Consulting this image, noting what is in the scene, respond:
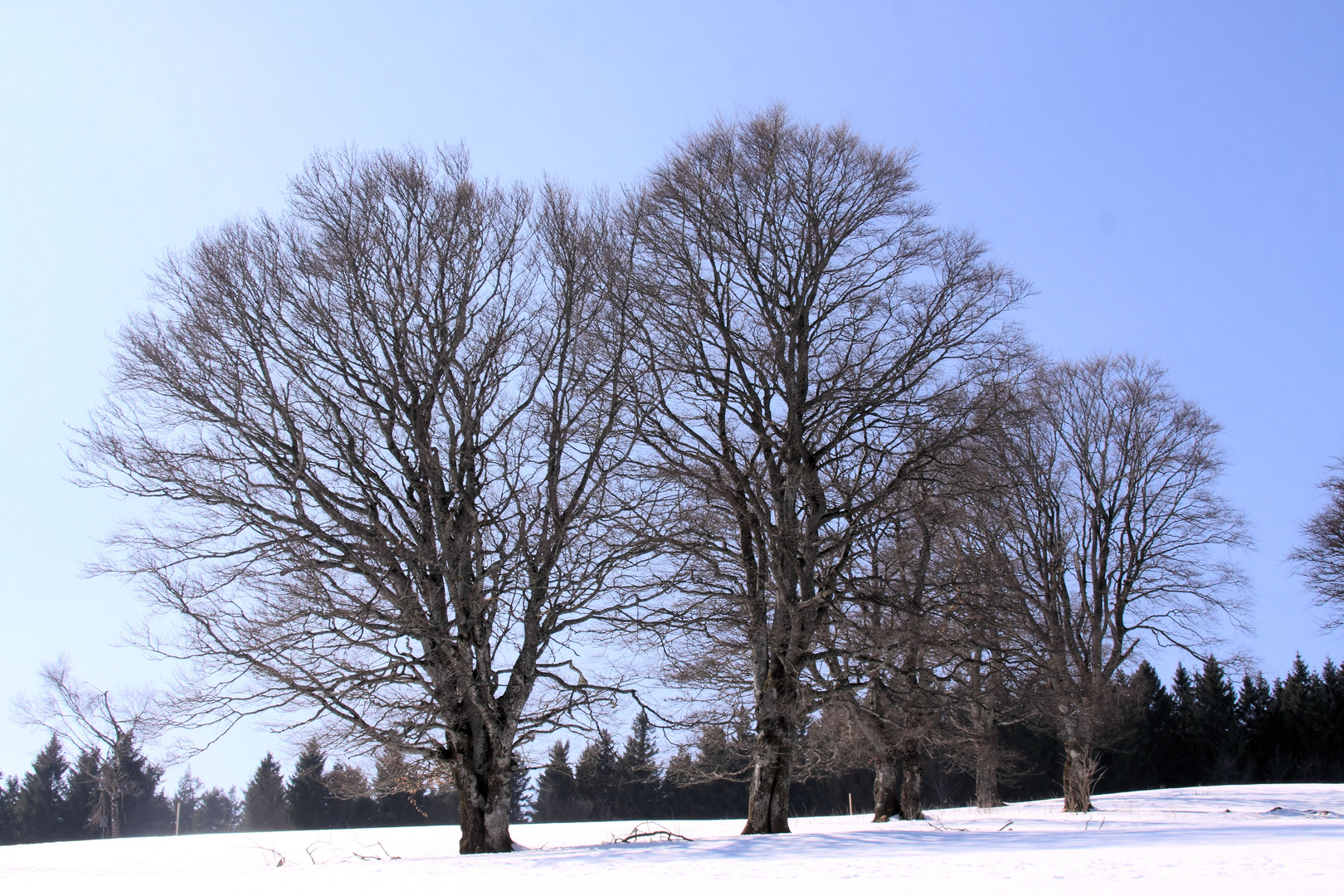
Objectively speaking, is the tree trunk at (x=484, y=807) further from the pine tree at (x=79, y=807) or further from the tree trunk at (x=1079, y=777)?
the pine tree at (x=79, y=807)

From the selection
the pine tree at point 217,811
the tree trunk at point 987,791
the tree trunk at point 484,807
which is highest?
the tree trunk at point 484,807

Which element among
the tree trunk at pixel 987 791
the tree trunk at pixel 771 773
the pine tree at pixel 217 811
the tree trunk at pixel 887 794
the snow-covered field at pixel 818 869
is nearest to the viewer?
the snow-covered field at pixel 818 869

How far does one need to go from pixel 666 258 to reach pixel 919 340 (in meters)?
3.82

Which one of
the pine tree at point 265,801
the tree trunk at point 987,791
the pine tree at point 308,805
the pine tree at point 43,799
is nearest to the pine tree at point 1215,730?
the tree trunk at point 987,791

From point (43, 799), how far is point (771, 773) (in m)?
49.5

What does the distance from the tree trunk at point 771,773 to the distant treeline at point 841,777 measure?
27.6m

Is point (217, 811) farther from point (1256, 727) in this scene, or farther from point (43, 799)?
point (1256, 727)

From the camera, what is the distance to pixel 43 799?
46156mm

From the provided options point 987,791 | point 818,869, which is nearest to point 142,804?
point 987,791

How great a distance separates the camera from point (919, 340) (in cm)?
1291

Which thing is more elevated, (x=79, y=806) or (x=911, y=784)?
(x=911, y=784)

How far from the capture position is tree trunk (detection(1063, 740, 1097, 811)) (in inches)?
779

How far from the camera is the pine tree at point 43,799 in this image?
4556cm

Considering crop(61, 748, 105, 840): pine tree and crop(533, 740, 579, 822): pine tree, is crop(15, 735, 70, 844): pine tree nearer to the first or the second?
crop(61, 748, 105, 840): pine tree
